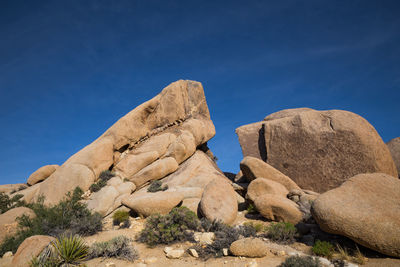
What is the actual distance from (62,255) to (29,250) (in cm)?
137

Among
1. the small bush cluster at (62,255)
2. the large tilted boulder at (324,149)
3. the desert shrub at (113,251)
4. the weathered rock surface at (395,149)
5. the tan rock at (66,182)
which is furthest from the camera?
the tan rock at (66,182)

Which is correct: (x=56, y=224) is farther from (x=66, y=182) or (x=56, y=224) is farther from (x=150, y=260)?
(x=150, y=260)

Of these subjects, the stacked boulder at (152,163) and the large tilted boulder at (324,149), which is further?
the large tilted boulder at (324,149)

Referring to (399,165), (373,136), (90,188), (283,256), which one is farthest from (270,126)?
(90,188)

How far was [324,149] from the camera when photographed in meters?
13.6

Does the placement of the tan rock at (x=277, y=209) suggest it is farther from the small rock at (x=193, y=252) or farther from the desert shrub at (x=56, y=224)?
the desert shrub at (x=56, y=224)

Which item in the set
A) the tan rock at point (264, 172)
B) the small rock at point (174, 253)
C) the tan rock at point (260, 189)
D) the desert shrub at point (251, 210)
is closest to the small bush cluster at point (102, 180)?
the tan rock at point (264, 172)

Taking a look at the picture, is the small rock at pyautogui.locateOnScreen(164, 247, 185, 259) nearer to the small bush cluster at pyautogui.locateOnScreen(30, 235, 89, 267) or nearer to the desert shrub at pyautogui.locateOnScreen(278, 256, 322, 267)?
the small bush cluster at pyautogui.locateOnScreen(30, 235, 89, 267)

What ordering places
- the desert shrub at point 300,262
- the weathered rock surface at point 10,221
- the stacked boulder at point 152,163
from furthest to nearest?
the stacked boulder at point 152,163 → the weathered rock surface at point 10,221 → the desert shrub at point 300,262

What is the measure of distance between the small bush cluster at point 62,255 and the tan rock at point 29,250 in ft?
0.90

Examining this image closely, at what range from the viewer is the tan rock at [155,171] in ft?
55.6

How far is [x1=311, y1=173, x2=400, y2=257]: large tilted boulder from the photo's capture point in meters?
6.52

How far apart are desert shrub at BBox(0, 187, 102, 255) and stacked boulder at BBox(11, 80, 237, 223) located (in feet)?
5.50

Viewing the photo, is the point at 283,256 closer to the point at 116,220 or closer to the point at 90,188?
the point at 116,220
